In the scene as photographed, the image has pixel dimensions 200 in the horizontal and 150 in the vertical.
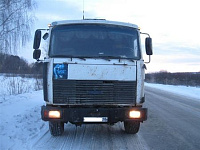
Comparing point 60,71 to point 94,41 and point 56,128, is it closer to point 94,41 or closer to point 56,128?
point 94,41

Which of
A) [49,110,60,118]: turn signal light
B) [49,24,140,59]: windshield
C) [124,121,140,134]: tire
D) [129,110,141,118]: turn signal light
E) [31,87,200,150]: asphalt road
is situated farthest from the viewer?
[124,121,140,134]: tire

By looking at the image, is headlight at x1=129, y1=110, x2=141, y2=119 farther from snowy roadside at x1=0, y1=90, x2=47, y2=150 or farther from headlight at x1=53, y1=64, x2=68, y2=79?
snowy roadside at x1=0, y1=90, x2=47, y2=150

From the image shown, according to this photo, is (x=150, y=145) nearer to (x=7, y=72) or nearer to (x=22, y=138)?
(x=22, y=138)

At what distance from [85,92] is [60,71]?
2.37ft

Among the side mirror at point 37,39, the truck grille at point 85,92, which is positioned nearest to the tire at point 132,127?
the truck grille at point 85,92

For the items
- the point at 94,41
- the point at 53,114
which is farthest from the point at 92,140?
the point at 94,41

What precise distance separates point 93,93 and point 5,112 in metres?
4.02

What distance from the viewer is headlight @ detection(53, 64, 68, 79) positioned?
5.86 m

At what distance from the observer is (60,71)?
5867 millimetres

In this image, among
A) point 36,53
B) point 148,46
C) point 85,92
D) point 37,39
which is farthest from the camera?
point 148,46

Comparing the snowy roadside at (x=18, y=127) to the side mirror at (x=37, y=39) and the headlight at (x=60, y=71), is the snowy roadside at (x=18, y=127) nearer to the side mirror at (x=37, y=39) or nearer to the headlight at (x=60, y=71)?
the headlight at (x=60, y=71)

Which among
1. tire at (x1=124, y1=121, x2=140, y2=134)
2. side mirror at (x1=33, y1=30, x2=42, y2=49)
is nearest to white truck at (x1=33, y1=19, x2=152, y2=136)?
side mirror at (x1=33, y1=30, x2=42, y2=49)

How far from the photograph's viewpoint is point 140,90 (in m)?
6.03

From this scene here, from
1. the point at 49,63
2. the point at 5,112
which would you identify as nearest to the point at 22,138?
the point at 49,63
